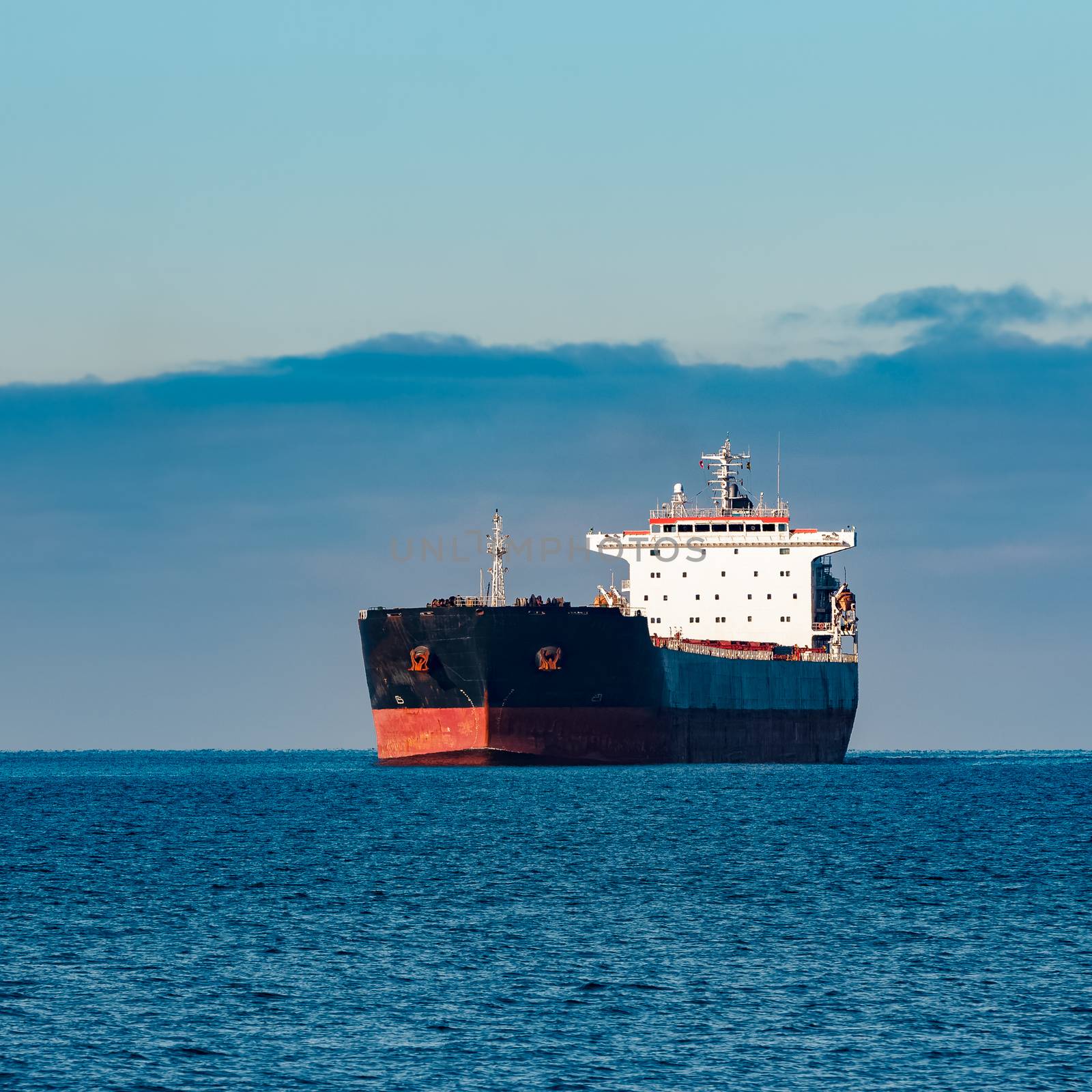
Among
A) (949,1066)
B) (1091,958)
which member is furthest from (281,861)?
(949,1066)

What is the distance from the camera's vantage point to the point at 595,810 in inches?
2037

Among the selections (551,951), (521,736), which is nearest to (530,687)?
(521,736)

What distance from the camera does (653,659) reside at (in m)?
62.8

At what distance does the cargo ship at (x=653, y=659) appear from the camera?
60.6m

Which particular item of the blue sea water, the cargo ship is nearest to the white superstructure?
the cargo ship

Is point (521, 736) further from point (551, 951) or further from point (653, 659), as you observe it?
point (551, 951)

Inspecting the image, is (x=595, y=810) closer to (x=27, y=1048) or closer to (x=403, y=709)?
(x=403, y=709)

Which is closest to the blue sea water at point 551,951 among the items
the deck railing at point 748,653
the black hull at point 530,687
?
the black hull at point 530,687

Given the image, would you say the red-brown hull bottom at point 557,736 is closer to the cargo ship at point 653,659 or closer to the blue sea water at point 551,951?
the cargo ship at point 653,659

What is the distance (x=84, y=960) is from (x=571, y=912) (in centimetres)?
873

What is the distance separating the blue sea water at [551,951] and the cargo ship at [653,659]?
754cm

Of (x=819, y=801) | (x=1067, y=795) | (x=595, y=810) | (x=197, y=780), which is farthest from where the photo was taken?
(x=197, y=780)

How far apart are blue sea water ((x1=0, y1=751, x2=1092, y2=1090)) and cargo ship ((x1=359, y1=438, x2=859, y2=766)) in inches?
297

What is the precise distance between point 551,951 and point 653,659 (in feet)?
117
